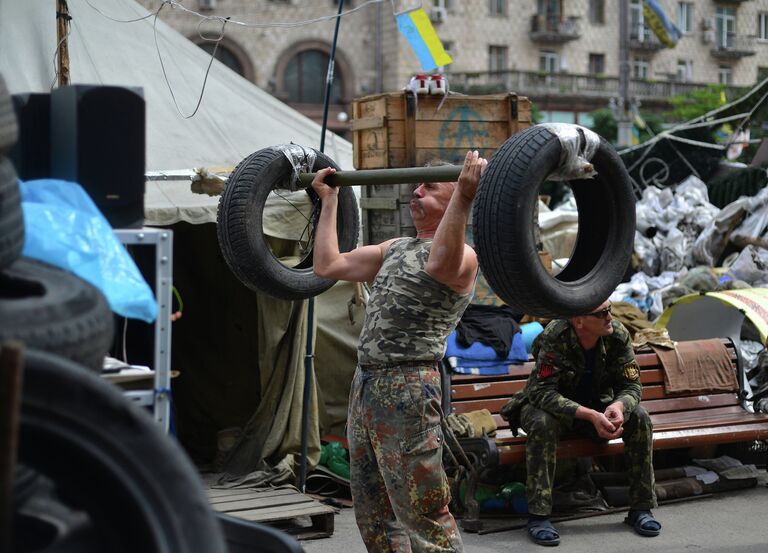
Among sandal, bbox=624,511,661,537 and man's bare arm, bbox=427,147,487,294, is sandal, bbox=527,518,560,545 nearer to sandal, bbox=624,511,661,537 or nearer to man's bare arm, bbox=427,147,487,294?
sandal, bbox=624,511,661,537

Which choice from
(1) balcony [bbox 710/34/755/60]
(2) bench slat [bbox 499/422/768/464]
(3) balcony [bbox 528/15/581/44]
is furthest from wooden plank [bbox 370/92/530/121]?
(1) balcony [bbox 710/34/755/60]

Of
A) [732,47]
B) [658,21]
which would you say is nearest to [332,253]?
[658,21]

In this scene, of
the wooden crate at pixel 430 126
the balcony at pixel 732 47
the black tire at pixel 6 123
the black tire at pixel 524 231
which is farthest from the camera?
the balcony at pixel 732 47

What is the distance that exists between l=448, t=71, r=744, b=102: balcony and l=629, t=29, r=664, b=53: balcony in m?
1.74

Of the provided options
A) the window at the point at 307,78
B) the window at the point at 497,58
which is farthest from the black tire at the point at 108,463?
the window at the point at 497,58

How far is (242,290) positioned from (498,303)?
203 centimetres

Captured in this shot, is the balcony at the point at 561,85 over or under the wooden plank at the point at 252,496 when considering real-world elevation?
over

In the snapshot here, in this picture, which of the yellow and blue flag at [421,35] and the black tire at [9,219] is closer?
the black tire at [9,219]

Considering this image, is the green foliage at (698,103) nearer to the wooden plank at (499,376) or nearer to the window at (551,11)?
the window at (551,11)

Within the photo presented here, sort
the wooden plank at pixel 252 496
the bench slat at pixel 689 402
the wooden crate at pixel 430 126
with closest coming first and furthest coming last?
the wooden plank at pixel 252 496 < the bench slat at pixel 689 402 < the wooden crate at pixel 430 126

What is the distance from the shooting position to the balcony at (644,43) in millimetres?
50219

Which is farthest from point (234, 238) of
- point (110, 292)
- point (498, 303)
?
point (498, 303)

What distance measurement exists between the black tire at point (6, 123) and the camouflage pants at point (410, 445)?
2.15 metres

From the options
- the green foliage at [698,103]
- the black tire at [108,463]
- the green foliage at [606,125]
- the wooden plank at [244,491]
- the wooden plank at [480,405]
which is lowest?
the wooden plank at [244,491]
